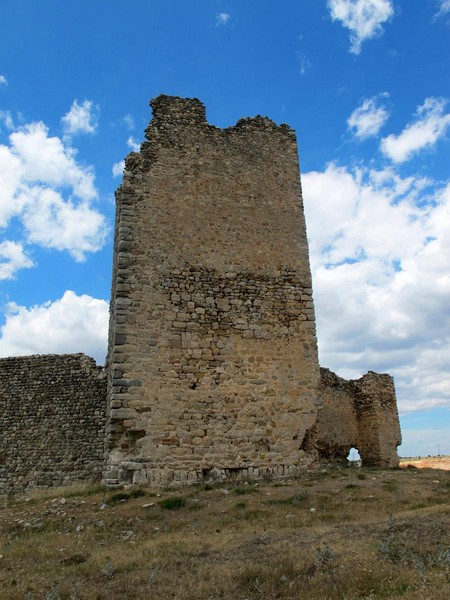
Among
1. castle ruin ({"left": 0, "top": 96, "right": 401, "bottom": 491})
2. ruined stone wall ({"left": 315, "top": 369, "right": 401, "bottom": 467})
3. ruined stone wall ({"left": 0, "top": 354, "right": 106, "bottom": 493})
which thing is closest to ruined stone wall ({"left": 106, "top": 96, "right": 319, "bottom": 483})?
castle ruin ({"left": 0, "top": 96, "right": 401, "bottom": 491})

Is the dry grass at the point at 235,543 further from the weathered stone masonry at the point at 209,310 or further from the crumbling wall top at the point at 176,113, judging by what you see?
the crumbling wall top at the point at 176,113

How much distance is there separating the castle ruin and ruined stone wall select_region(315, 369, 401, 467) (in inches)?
235

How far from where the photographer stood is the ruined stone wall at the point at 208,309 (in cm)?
964

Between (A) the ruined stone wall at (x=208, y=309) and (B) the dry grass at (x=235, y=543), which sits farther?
(A) the ruined stone wall at (x=208, y=309)

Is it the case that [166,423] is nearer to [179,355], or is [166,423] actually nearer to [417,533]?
[179,355]

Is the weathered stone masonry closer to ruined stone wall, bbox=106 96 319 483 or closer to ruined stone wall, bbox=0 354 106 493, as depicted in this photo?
ruined stone wall, bbox=106 96 319 483

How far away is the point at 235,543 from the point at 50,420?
33.1ft

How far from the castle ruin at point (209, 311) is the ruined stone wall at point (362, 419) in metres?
5.98

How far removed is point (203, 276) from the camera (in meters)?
10.8

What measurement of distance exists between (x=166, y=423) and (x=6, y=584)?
15.7ft

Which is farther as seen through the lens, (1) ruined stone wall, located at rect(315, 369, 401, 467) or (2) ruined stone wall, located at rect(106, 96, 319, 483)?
(1) ruined stone wall, located at rect(315, 369, 401, 467)

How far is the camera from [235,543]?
6.02 metres

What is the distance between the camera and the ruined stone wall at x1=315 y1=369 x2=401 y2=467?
1650 centimetres

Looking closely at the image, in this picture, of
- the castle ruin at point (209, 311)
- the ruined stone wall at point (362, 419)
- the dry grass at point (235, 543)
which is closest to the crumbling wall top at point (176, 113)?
the castle ruin at point (209, 311)
